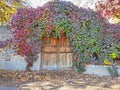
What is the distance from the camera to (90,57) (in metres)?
11.9

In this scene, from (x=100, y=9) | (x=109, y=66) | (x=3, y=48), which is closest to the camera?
(x=109, y=66)

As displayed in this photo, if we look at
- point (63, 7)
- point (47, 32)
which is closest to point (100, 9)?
point (63, 7)

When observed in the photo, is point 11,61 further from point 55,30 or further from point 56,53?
point 55,30

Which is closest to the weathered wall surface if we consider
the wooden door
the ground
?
the wooden door

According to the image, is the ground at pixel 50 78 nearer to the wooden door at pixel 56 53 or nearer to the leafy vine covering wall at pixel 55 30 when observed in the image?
the wooden door at pixel 56 53

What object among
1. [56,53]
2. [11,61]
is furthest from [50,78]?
[11,61]

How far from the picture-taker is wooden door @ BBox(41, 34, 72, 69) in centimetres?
1238

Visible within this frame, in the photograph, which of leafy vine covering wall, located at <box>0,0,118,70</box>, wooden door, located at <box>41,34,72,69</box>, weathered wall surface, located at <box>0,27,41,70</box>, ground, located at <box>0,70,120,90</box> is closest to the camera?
ground, located at <box>0,70,120,90</box>

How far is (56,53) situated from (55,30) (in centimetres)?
112

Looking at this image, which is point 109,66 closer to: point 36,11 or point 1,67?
point 36,11

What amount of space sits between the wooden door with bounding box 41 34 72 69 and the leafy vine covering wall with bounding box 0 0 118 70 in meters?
0.47

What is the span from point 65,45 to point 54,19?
1.31 metres

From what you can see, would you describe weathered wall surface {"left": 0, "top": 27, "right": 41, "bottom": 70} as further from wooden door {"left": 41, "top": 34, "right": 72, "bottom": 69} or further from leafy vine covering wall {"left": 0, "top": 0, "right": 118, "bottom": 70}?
wooden door {"left": 41, "top": 34, "right": 72, "bottom": 69}

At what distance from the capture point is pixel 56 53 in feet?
40.9
